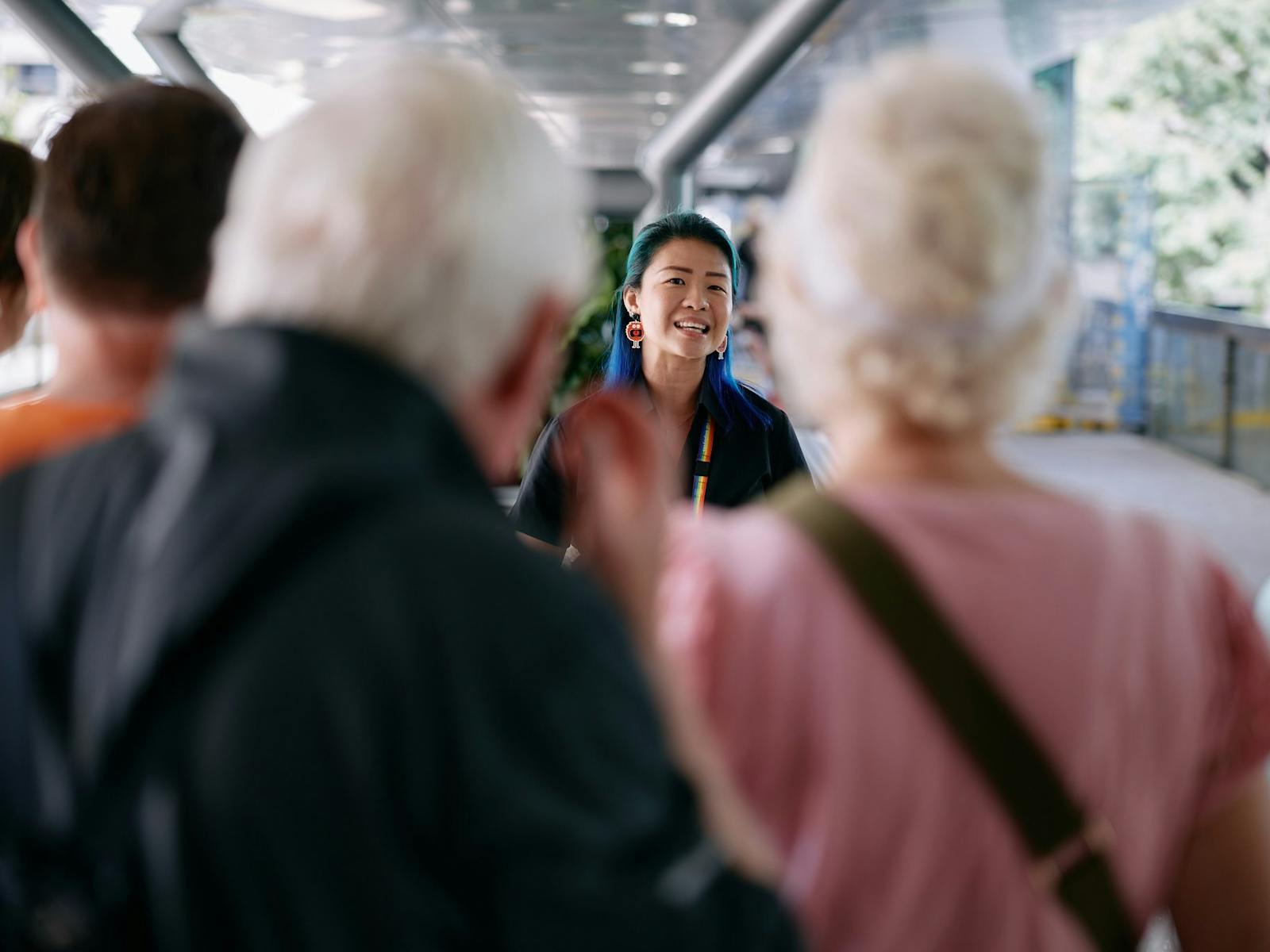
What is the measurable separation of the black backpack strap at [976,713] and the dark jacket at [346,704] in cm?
36

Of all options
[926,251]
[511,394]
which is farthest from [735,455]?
[511,394]

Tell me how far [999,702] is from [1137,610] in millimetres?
178

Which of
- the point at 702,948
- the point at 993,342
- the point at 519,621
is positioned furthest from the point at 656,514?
the point at 993,342

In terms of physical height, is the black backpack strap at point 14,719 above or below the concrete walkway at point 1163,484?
above

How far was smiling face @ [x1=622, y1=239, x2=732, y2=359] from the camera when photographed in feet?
11.3

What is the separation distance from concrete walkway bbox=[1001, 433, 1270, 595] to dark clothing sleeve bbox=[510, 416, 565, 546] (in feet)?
17.8

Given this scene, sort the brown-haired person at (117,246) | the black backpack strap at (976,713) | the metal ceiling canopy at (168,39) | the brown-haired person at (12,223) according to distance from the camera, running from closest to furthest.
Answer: the black backpack strap at (976,713)
the brown-haired person at (117,246)
the brown-haired person at (12,223)
the metal ceiling canopy at (168,39)

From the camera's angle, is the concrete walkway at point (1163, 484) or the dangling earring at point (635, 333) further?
the concrete walkway at point (1163, 484)

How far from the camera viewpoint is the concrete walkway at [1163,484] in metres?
9.18

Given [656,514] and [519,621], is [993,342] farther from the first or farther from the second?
[519,621]

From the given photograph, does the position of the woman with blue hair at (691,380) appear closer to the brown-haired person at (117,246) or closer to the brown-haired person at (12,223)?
the brown-haired person at (12,223)

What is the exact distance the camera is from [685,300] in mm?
3504

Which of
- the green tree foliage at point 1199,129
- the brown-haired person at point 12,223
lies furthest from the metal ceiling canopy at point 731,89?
the green tree foliage at point 1199,129

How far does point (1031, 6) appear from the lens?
20.8 feet
